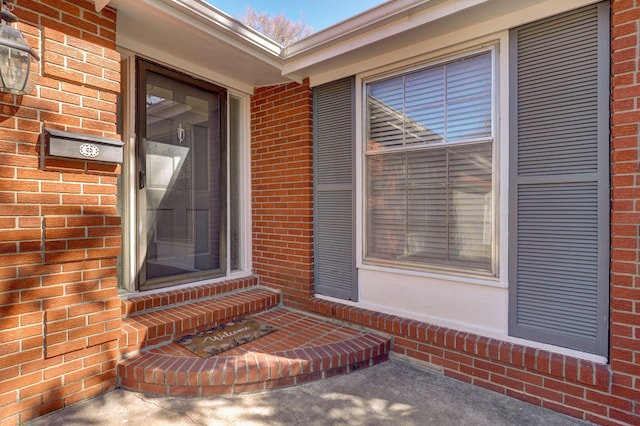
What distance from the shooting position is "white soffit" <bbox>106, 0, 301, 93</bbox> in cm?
250

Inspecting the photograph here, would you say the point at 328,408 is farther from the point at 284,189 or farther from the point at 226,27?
the point at 226,27

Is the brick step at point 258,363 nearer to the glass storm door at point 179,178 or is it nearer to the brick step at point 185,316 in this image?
the brick step at point 185,316

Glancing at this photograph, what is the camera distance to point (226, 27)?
9.11 feet

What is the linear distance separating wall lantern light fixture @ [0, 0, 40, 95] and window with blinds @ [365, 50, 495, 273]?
97.7 inches

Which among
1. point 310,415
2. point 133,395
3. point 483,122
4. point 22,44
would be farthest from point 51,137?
point 483,122

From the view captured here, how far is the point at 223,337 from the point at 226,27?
259 cm

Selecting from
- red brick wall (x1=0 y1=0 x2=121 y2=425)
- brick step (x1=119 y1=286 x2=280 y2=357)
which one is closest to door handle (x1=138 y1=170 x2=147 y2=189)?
red brick wall (x1=0 y1=0 x2=121 y2=425)

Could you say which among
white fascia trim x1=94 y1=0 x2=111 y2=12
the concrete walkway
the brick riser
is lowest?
the concrete walkway

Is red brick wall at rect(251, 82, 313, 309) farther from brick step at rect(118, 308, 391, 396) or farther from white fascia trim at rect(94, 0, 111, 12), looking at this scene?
white fascia trim at rect(94, 0, 111, 12)

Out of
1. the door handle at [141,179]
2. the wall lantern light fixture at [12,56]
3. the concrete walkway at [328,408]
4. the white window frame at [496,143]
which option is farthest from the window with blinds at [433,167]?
the wall lantern light fixture at [12,56]

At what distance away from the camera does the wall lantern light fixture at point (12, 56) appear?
1.75m

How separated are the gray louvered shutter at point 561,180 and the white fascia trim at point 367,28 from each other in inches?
23.0

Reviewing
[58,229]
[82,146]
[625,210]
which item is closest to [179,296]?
[58,229]

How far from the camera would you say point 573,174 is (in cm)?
222
